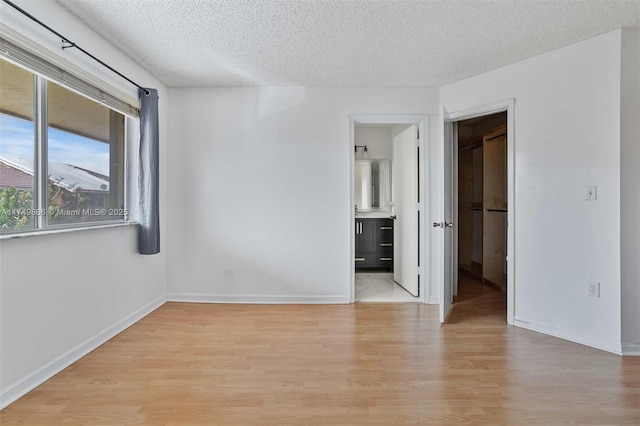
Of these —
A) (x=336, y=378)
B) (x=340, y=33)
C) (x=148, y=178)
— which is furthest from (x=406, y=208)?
(x=148, y=178)

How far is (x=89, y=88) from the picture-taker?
2.63m

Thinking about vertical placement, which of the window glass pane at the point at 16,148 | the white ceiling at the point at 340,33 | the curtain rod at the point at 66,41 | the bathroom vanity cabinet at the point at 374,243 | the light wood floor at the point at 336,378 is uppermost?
the white ceiling at the point at 340,33

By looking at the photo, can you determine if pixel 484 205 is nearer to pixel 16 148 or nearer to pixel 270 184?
pixel 270 184

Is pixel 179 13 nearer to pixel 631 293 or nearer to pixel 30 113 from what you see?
pixel 30 113

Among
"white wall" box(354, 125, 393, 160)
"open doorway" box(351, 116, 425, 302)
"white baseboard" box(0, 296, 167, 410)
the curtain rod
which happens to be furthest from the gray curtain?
"white wall" box(354, 125, 393, 160)

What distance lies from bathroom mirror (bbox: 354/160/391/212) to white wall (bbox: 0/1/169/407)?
140 inches

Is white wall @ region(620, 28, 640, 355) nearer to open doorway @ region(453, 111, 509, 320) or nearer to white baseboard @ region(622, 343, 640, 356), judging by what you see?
white baseboard @ region(622, 343, 640, 356)

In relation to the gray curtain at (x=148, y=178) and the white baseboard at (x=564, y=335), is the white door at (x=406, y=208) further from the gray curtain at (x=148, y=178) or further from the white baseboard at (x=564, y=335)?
the gray curtain at (x=148, y=178)

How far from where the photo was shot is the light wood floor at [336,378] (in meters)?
1.84

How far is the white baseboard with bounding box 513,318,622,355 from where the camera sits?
2686 millimetres

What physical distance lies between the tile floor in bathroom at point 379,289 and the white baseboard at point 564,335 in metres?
1.12

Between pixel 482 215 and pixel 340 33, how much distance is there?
377 cm

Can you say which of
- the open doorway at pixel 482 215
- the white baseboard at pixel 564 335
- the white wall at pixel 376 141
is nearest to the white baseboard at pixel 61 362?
the open doorway at pixel 482 215

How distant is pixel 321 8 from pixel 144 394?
2581 mm
